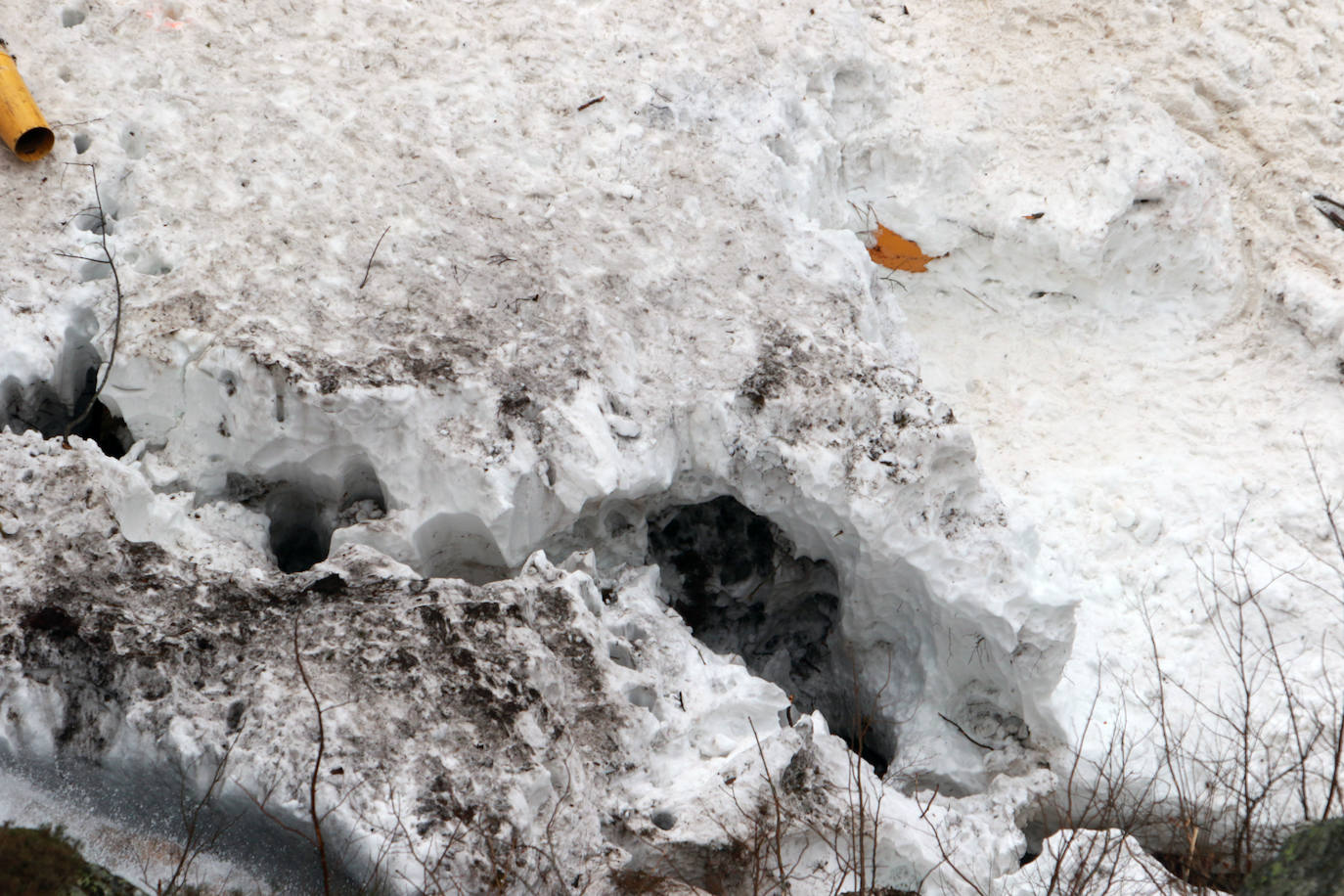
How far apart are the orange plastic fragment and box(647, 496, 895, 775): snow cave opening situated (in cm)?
204

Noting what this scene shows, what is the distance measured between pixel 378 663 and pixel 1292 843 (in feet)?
9.11

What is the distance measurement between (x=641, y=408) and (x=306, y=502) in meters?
1.45

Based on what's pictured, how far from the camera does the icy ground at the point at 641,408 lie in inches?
151

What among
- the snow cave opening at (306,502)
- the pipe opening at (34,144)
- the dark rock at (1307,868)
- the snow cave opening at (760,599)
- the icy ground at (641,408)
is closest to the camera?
the dark rock at (1307,868)

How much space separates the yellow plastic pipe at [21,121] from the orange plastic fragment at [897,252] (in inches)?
163

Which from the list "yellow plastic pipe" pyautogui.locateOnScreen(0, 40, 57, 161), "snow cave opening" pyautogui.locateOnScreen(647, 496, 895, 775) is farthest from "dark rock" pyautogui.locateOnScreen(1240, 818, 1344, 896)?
"yellow plastic pipe" pyautogui.locateOnScreen(0, 40, 57, 161)

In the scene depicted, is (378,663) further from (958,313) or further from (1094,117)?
(1094,117)

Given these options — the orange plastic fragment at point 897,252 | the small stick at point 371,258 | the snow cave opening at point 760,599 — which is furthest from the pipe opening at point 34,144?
the orange plastic fragment at point 897,252

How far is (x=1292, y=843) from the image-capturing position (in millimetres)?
3314

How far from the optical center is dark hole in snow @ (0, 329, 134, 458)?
4.65 meters

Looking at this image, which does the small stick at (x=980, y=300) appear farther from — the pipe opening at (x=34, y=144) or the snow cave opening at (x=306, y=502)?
the pipe opening at (x=34, y=144)

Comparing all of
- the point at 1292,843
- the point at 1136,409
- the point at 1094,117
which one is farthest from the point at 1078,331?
the point at 1292,843

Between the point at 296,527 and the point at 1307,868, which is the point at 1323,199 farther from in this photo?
the point at 296,527

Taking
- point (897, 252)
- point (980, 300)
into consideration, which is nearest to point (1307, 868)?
point (980, 300)
